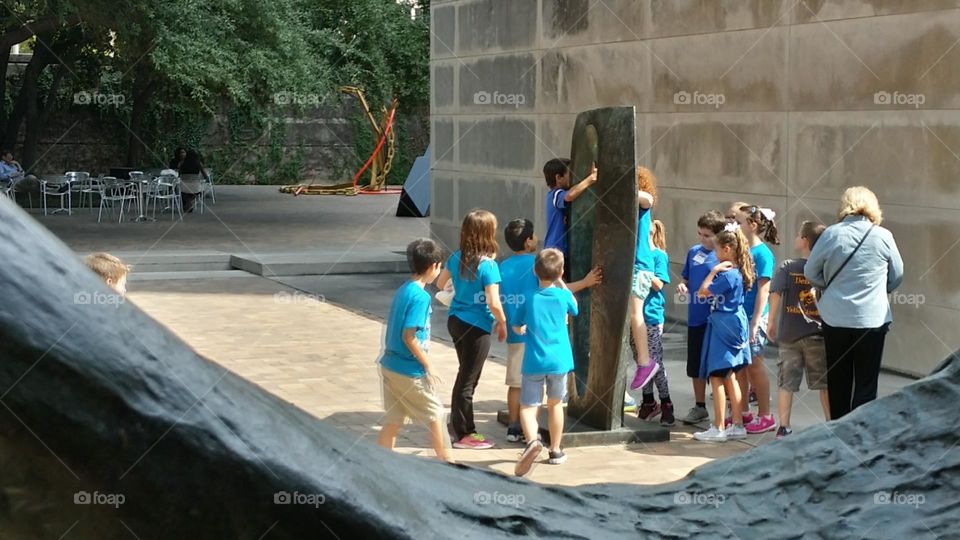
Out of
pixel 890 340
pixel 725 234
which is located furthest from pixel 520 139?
pixel 725 234

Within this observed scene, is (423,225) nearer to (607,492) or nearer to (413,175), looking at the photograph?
(413,175)

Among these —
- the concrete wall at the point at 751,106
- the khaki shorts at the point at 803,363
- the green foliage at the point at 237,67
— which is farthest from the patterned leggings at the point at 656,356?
the green foliage at the point at 237,67

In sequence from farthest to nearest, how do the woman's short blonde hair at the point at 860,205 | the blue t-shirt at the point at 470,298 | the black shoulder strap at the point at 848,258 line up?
1. the blue t-shirt at the point at 470,298
2. the woman's short blonde hair at the point at 860,205
3. the black shoulder strap at the point at 848,258

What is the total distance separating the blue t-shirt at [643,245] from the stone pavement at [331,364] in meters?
1.13

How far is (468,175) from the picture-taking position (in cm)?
1738

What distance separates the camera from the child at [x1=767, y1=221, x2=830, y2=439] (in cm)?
766

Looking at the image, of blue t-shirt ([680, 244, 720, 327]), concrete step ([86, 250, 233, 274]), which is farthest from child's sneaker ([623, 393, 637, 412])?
concrete step ([86, 250, 233, 274])

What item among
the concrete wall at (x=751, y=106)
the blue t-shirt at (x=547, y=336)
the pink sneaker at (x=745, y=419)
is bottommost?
the pink sneaker at (x=745, y=419)

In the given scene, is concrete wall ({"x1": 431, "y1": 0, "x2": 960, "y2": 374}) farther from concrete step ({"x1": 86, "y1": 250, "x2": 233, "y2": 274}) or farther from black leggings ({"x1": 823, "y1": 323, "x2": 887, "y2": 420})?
concrete step ({"x1": 86, "y1": 250, "x2": 233, "y2": 274})

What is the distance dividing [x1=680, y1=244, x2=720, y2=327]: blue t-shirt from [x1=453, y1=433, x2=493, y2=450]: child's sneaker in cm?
164

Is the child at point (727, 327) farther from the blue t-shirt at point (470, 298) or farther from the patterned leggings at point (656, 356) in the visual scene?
the blue t-shirt at point (470, 298)

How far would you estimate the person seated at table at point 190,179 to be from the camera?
27.6 m

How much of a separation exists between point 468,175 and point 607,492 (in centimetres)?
1595

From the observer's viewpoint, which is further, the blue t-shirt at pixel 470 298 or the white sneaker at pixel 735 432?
the white sneaker at pixel 735 432
